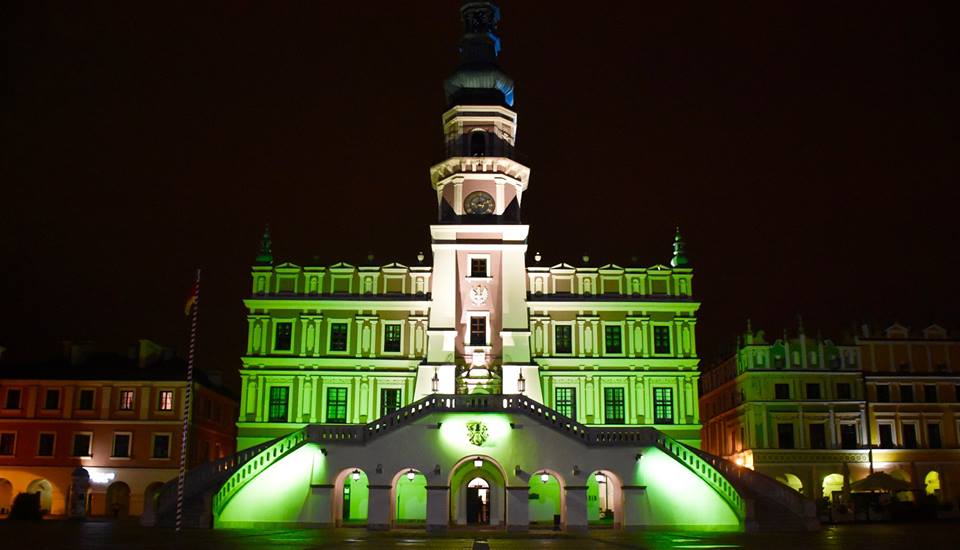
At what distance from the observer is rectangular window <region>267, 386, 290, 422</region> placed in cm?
5678

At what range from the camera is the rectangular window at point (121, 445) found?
62344 millimetres

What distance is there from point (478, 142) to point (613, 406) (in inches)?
694

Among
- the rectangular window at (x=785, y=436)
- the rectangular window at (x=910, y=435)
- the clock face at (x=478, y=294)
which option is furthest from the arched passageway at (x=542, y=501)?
the rectangular window at (x=910, y=435)

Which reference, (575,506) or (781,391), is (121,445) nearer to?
(575,506)

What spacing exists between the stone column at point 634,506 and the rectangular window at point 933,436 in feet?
97.9

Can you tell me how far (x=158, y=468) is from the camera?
203 feet

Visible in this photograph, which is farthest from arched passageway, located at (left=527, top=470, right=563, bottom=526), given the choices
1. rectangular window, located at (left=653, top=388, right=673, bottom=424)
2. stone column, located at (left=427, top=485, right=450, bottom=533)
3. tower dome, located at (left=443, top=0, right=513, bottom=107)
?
tower dome, located at (left=443, top=0, right=513, bottom=107)

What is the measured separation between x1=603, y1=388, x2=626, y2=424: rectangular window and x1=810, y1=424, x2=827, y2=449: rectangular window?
15.7m

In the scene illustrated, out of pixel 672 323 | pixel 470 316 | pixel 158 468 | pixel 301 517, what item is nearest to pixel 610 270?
pixel 672 323

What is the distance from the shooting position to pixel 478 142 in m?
59.5

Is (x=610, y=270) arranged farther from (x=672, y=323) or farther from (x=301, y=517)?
(x=301, y=517)

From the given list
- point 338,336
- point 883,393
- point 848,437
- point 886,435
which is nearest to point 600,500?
point 338,336

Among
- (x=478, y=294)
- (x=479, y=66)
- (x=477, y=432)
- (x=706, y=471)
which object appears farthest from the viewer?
(x=479, y=66)

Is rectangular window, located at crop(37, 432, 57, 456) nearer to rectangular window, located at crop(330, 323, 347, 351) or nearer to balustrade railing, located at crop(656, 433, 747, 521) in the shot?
rectangular window, located at crop(330, 323, 347, 351)
